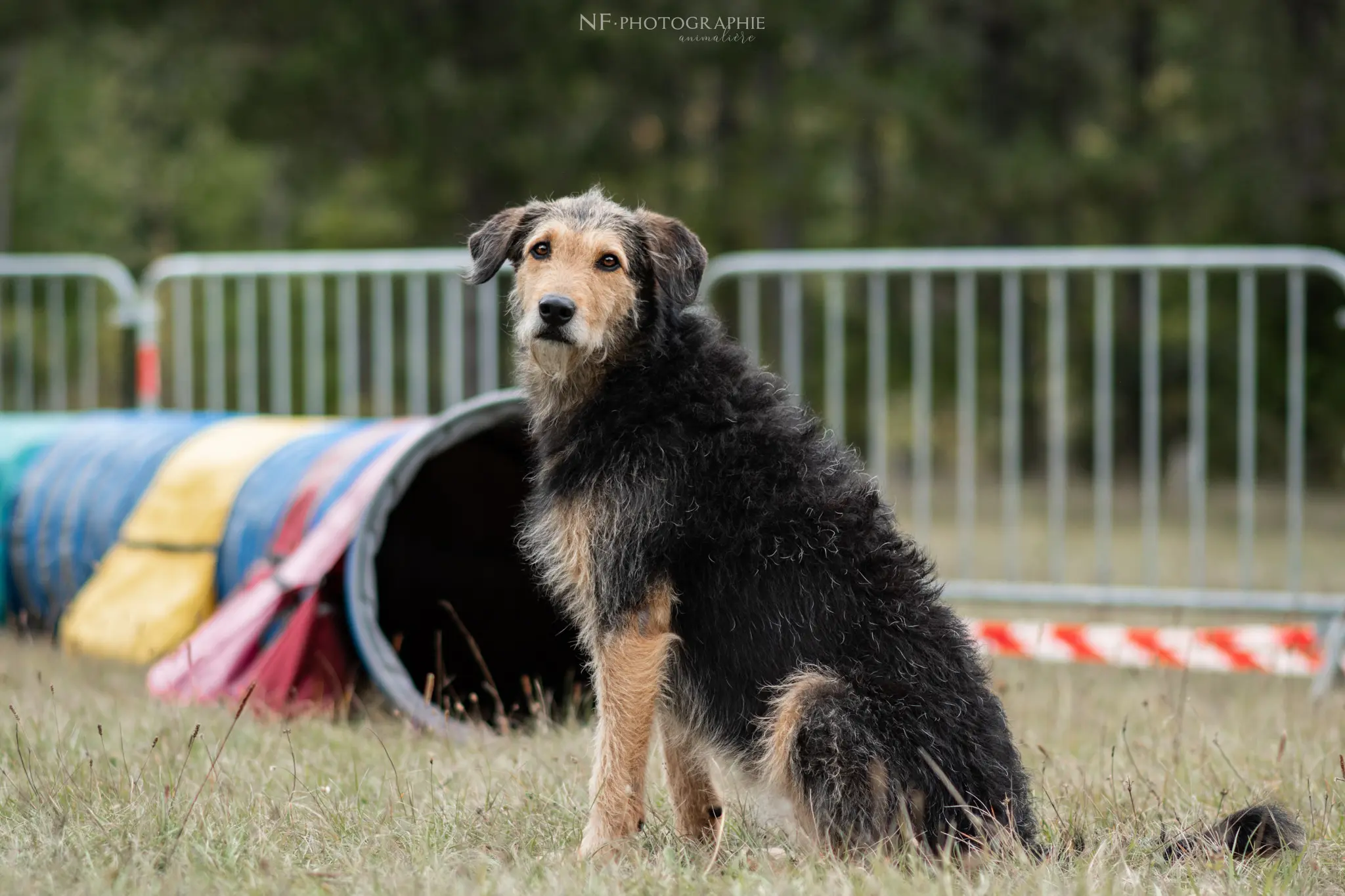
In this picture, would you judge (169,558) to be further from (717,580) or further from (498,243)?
(717,580)

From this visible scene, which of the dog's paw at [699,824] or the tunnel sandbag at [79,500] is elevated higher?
the tunnel sandbag at [79,500]

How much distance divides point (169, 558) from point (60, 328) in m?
5.76

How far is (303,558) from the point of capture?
535 centimetres

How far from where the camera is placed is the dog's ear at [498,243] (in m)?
3.92

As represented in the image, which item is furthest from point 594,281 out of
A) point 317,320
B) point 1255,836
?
point 317,320

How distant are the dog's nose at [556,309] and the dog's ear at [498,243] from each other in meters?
0.40


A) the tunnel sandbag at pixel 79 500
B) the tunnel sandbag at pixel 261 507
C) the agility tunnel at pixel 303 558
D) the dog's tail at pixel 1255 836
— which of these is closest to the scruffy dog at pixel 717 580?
the dog's tail at pixel 1255 836

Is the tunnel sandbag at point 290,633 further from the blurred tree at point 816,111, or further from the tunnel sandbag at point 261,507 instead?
the blurred tree at point 816,111

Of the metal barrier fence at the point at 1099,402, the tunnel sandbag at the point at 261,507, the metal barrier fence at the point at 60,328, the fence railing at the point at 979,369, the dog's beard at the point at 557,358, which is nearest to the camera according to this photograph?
the dog's beard at the point at 557,358

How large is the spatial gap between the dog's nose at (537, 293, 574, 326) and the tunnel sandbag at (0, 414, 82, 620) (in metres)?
5.27

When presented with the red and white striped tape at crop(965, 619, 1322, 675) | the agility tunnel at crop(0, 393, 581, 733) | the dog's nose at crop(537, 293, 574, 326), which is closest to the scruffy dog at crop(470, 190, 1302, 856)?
the dog's nose at crop(537, 293, 574, 326)

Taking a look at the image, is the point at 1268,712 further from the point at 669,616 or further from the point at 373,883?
the point at 373,883

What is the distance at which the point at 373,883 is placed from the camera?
3023 mm

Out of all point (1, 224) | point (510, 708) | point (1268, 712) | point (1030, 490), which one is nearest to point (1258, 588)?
point (1268, 712)
